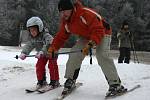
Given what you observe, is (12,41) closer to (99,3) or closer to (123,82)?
(99,3)

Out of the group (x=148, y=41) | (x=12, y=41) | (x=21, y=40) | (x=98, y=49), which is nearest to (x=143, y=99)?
(x=98, y=49)

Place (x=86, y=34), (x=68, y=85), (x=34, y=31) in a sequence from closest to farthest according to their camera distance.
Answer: (x=86, y=34) → (x=68, y=85) → (x=34, y=31)

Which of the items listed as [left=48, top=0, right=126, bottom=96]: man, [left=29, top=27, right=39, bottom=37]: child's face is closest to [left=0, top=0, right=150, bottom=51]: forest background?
[left=29, top=27, right=39, bottom=37]: child's face

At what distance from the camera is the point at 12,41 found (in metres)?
31.6

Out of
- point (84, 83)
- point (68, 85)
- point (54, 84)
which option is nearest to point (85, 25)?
point (68, 85)

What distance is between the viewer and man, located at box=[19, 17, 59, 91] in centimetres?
724

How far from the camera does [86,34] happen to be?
646cm

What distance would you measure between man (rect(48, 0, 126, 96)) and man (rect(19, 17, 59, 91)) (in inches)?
21.4

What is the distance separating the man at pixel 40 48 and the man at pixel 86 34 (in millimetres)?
543

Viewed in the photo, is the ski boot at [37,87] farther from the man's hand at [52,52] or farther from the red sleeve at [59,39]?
the red sleeve at [59,39]

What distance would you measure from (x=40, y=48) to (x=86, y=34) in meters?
1.38

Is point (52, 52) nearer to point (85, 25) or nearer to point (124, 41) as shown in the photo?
point (85, 25)

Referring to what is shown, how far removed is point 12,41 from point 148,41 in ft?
36.4

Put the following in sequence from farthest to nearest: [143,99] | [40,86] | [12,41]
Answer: [12,41]
[40,86]
[143,99]
